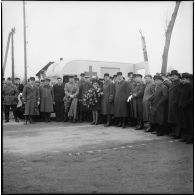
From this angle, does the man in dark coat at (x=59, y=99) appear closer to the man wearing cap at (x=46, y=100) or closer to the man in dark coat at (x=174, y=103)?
the man wearing cap at (x=46, y=100)

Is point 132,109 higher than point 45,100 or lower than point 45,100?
lower

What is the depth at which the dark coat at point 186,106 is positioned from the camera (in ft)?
24.6

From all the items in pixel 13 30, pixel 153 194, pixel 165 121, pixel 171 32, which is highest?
pixel 171 32

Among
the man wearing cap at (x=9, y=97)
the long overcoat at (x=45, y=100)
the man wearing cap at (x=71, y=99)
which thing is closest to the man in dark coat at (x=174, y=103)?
the man wearing cap at (x=71, y=99)

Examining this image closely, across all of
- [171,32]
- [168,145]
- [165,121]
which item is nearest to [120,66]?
[171,32]

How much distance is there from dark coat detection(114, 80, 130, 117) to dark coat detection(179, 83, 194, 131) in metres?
3.13

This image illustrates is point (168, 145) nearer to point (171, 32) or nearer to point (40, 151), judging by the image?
point (40, 151)

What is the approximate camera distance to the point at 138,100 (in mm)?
10508

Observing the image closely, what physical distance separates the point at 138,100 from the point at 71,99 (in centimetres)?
334

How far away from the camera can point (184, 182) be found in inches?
186

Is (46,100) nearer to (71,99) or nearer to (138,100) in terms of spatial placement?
(71,99)

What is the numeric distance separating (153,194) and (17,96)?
987 centimetres

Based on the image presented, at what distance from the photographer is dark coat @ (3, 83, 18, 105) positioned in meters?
13.0

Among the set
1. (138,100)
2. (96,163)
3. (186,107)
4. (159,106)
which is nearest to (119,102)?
(138,100)
